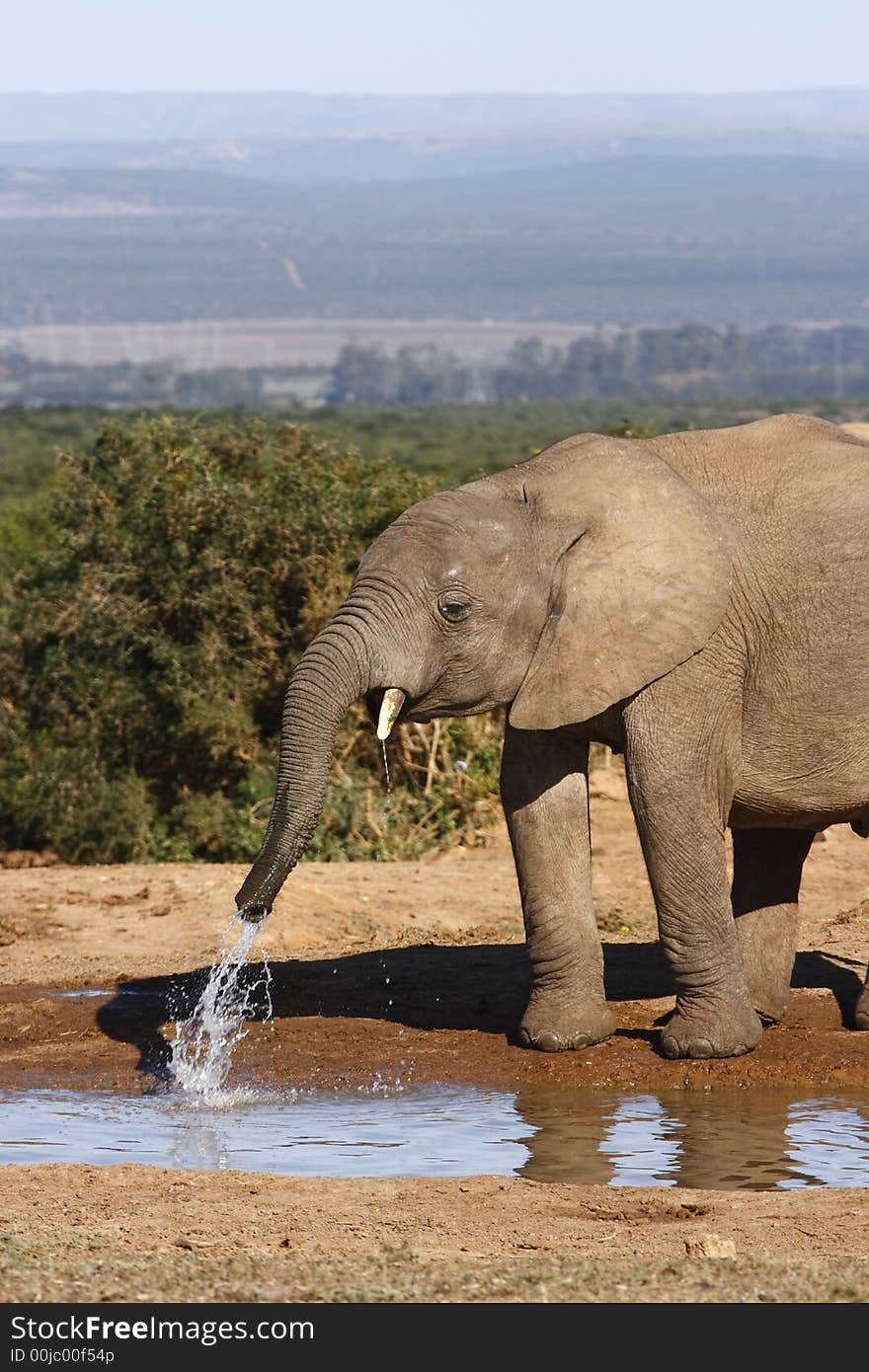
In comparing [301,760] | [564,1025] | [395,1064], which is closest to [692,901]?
[564,1025]

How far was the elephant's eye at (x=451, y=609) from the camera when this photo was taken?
8.48 m

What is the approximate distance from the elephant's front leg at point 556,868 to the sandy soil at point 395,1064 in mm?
253

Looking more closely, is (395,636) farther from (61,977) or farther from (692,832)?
(61,977)

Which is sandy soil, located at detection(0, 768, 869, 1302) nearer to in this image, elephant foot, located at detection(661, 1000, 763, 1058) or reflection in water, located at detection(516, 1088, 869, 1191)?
elephant foot, located at detection(661, 1000, 763, 1058)

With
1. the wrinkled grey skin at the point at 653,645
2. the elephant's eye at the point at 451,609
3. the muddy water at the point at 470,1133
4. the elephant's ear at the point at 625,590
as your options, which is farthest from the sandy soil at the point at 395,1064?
the elephant's eye at the point at 451,609

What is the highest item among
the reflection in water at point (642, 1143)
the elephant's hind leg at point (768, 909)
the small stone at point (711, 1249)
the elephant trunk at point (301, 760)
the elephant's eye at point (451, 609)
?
the elephant's eye at point (451, 609)

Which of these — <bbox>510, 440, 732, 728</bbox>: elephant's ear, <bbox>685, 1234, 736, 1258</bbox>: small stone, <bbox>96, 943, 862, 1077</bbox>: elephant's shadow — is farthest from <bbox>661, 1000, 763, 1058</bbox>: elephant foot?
<bbox>685, 1234, 736, 1258</bbox>: small stone

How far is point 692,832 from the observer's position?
28.4 feet

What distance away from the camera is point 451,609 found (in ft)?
27.9

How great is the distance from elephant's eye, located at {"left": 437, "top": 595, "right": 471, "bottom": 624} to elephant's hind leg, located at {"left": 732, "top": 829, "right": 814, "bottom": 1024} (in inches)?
81.0

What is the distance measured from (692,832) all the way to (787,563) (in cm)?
115

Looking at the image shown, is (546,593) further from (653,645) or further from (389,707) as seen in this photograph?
(389,707)

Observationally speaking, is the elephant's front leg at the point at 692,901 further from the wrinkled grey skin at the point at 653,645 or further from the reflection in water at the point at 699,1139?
the reflection in water at the point at 699,1139

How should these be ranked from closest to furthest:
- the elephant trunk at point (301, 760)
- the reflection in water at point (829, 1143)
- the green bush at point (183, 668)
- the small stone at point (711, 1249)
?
1. the small stone at point (711, 1249)
2. the reflection in water at point (829, 1143)
3. the elephant trunk at point (301, 760)
4. the green bush at point (183, 668)
